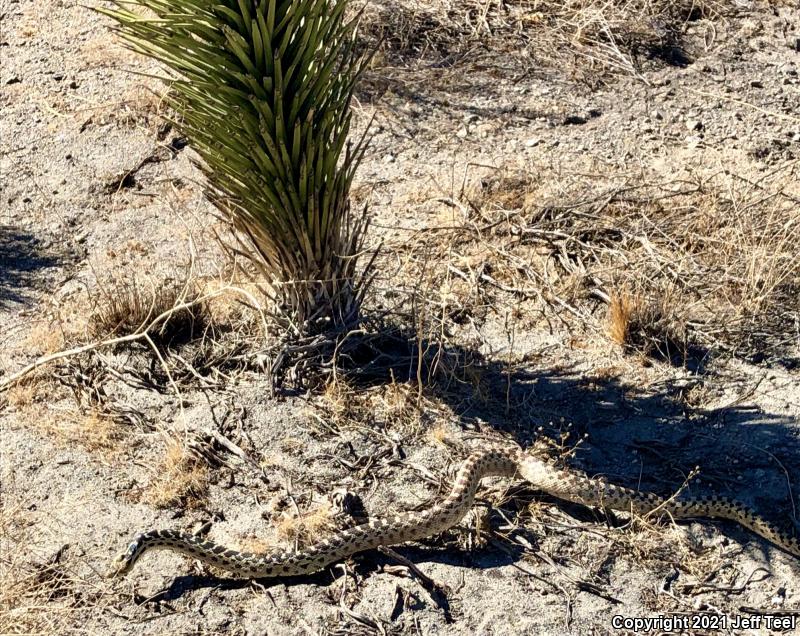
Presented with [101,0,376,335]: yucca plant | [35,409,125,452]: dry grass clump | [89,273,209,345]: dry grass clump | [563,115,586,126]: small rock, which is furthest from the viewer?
[563,115,586,126]: small rock

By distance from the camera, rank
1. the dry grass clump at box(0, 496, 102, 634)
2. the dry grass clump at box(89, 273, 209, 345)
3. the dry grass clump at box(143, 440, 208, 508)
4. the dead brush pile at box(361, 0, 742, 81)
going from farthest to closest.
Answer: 1. the dead brush pile at box(361, 0, 742, 81)
2. the dry grass clump at box(89, 273, 209, 345)
3. the dry grass clump at box(143, 440, 208, 508)
4. the dry grass clump at box(0, 496, 102, 634)

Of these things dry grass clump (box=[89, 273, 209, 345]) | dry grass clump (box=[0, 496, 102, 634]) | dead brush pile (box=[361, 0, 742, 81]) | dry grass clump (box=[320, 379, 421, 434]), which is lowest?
dry grass clump (box=[0, 496, 102, 634])

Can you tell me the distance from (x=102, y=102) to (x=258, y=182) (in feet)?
14.3

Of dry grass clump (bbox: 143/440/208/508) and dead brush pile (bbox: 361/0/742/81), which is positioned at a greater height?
dead brush pile (bbox: 361/0/742/81)

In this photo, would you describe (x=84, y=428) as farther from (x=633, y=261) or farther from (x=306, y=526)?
(x=633, y=261)

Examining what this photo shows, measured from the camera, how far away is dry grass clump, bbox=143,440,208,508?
18.5ft

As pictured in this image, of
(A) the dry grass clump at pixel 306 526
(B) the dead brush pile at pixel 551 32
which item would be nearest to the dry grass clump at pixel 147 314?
(A) the dry grass clump at pixel 306 526

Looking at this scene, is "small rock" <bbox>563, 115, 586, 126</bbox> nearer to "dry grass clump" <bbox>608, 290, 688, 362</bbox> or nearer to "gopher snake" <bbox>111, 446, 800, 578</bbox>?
"dry grass clump" <bbox>608, 290, 688, 362</bbox>

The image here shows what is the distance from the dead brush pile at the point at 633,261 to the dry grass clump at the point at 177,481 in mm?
1757

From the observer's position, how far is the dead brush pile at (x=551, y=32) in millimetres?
9336

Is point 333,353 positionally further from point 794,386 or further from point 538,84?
point 538,84

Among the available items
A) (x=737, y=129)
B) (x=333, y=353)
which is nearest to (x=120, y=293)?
(x=333, y=353)
